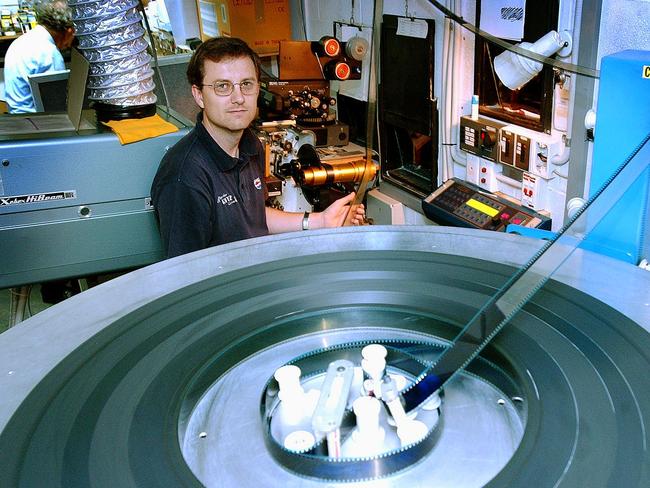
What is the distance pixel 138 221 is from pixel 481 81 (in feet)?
5.58

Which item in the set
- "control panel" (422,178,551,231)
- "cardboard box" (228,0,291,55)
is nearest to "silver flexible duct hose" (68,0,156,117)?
"control panel" (422,178,551,231)

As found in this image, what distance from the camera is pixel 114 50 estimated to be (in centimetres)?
171

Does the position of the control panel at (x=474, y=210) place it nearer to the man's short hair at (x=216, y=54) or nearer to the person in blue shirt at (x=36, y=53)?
the man's short hair at (x=216, y=54)

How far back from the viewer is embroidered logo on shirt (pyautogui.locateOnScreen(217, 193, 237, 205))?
6.19 feet

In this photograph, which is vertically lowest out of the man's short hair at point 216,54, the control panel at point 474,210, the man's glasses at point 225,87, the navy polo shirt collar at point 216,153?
the control panel at point 474,210

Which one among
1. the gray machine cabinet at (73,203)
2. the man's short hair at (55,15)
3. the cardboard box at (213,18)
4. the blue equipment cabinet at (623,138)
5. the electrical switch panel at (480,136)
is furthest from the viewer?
the cardboard box at (213,18)

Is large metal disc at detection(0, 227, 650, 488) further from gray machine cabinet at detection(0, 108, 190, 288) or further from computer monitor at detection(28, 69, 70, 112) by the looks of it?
computer monitor at detection(28, 69, 70, 112)

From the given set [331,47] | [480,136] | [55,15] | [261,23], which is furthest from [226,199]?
[261,23]

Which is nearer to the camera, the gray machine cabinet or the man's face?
the gray machine cabinet

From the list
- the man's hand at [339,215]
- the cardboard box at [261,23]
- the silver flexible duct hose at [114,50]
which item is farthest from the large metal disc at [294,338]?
the cardboard box at [261,23]

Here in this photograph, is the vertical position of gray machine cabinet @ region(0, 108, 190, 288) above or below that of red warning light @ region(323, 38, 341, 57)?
below

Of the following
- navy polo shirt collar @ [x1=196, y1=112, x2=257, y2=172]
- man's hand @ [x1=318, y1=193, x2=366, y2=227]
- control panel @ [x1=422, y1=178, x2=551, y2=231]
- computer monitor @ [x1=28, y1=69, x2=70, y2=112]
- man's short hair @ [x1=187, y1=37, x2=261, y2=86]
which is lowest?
control panel @ [x1=422, y1=178, x2=551, y2=231]

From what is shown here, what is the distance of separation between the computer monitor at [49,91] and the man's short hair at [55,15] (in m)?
1.22

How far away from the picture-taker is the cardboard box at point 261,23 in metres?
4.05
